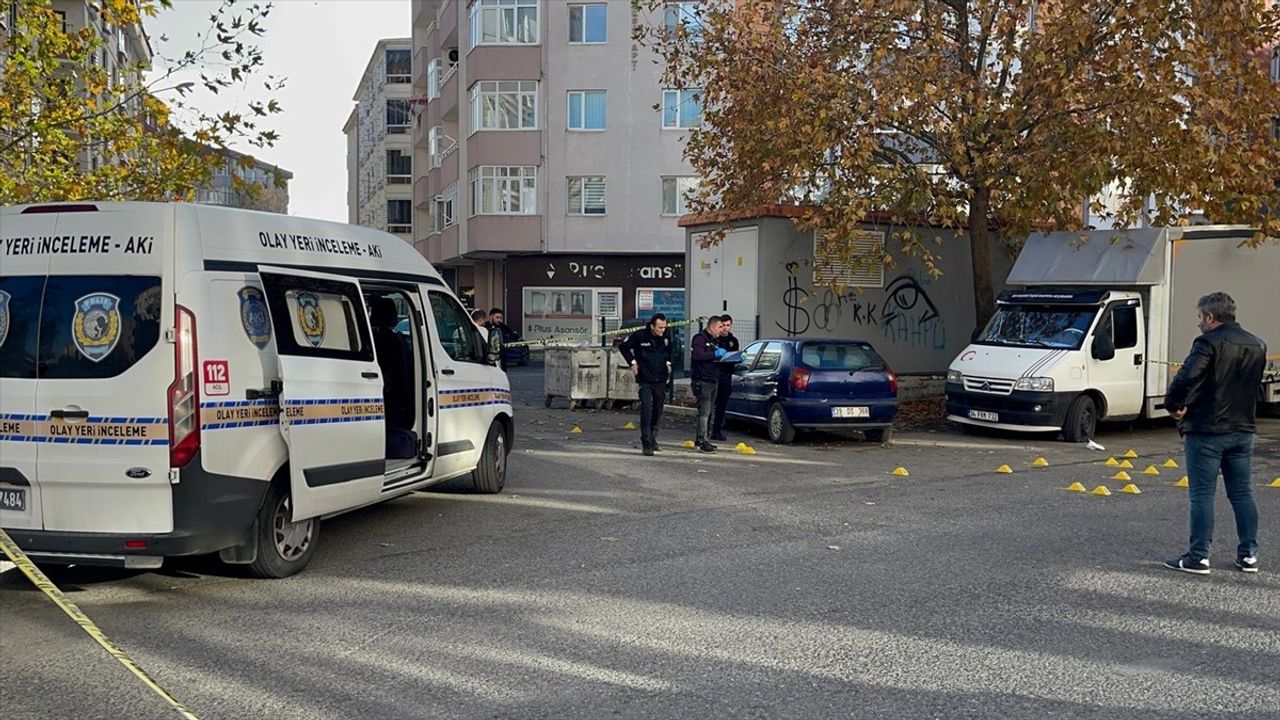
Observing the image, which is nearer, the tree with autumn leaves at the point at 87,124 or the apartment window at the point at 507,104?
the tree with autumn leaves at the point at 87,124

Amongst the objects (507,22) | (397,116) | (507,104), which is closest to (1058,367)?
(507,104)

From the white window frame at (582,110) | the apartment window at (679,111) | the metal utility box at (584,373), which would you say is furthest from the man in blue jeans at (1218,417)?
the white window frame at (582,110)

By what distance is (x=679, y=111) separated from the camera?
127 feet

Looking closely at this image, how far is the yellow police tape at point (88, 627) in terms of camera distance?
5.04 metres

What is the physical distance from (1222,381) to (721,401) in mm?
8742

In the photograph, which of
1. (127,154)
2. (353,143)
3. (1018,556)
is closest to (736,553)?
(1018,556)

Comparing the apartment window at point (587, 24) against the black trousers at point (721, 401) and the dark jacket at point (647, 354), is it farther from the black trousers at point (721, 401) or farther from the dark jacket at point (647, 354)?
the dark jacket at point (647, 354)

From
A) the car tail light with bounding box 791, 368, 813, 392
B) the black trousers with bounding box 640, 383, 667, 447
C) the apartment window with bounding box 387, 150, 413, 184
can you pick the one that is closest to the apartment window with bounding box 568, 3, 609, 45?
the car tail light with bounding box 791, 368, 813, 392

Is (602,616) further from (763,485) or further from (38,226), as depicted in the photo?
(763,485)

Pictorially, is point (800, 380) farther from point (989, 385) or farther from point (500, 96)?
point (500, 96)

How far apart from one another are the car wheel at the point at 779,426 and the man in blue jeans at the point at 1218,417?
784 cm

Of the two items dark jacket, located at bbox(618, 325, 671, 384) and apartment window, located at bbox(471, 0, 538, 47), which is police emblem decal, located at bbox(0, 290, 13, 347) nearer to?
dark jacket, located at bbox(618, 325, 671, 384)

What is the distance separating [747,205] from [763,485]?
10188mm

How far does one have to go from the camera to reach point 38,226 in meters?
6.88
